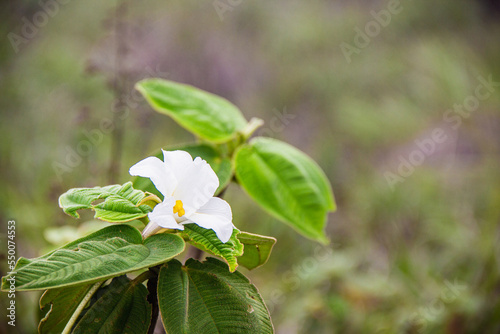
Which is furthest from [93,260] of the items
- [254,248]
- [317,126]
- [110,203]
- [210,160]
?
[317,126]

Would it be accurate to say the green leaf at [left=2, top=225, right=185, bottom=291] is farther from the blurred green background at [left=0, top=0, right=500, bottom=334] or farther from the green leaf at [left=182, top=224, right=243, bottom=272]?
the blurred green background at [left=0, top=0, right=500, bottom=334]

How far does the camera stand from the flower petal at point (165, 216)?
1.10 ft

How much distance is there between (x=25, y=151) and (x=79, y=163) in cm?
35

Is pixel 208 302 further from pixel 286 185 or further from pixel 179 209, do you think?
pixel 286 185

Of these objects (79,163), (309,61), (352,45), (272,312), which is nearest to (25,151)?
(79,163)

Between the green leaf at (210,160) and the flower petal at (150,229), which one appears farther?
the green leaf at (210,160)

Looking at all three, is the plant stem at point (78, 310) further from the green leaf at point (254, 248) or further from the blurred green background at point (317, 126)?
the blurred green background at point (317, 126)

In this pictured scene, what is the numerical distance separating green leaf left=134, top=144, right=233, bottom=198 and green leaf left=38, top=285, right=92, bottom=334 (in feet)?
0.45

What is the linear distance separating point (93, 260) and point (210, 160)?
26 centimetres

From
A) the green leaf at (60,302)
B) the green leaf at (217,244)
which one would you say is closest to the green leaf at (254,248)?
the green leaf at (217,244)

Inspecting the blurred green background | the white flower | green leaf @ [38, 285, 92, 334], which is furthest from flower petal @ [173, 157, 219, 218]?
the blurred green background

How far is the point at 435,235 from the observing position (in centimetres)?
183

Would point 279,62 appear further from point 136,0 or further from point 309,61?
point 136,0

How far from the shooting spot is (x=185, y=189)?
0.38 m
